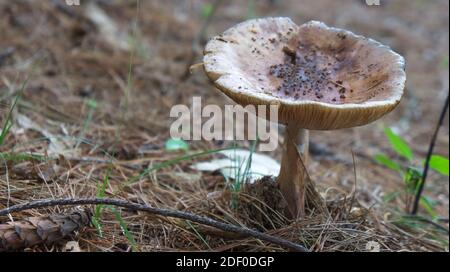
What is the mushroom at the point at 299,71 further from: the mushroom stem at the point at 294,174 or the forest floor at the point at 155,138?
the forest floor at the point at 155,138

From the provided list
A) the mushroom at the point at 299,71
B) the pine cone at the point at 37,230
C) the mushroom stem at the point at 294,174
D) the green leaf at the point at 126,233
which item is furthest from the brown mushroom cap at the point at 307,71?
the pine cone at the point at 37,230

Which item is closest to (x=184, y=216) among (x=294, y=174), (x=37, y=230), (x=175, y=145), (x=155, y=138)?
(x=37, y=230)

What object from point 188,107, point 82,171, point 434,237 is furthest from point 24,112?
point 434,237

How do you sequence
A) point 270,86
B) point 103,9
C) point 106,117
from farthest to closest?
1. point 103,9
2. point 106,117
3. point 270,86

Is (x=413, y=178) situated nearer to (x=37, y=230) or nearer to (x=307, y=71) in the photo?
(x=307, y=71)

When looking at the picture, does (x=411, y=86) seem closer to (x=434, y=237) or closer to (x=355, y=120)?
(x=434, y=237)
